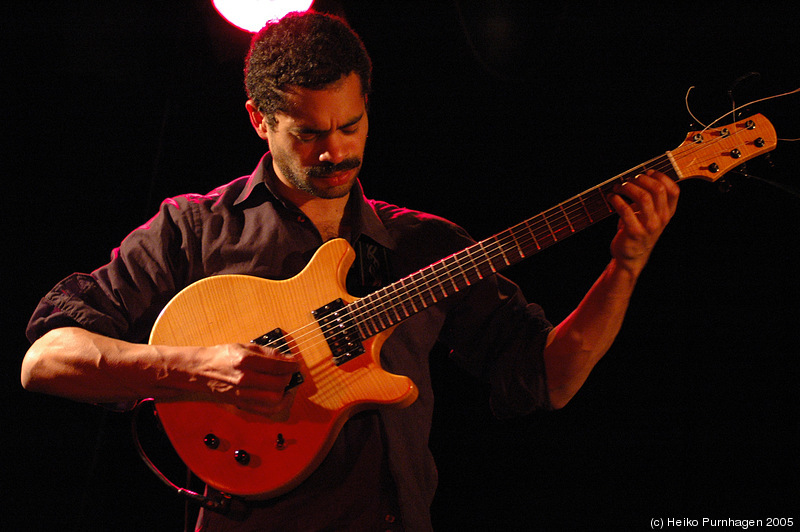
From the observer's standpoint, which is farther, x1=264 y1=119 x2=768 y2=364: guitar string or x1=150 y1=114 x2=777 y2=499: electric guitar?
x1=264 y1=119 x2=768 y2=364: guitar string

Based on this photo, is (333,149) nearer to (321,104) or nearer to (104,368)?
(321,104)

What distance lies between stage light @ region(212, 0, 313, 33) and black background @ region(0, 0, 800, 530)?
225 mm

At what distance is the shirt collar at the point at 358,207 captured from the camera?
204 cm

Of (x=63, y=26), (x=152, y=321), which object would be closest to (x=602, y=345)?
(x=152, y=321)

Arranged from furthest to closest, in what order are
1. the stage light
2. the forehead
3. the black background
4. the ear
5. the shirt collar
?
the stage light
the black background
the ear
the shirt collar
the forehead

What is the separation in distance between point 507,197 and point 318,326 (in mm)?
1851

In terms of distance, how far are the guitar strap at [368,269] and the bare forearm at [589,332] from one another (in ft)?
2.30

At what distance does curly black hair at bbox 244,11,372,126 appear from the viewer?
6.35 ft

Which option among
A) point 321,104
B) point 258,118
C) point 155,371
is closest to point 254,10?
point 258,118

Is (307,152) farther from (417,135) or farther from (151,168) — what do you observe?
(151,168)

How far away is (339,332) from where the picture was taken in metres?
1.76

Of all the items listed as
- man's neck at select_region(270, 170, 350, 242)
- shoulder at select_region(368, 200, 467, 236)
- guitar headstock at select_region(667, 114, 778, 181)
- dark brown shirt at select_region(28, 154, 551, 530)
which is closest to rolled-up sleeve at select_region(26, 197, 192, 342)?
dark brown shirt at select_region(28, 154, 551, 530)

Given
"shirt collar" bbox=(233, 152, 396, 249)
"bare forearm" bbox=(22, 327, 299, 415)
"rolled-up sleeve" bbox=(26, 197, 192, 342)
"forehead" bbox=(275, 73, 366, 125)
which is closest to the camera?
"bare forearm" bbox=(22, 327, 299, 415)

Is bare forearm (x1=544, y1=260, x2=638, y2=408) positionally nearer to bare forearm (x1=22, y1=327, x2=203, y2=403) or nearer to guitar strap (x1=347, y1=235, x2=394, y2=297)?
guitar strap (x1=347, y1=235, x2=394, y2=297)
